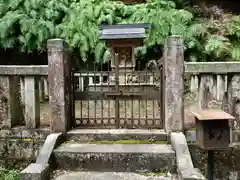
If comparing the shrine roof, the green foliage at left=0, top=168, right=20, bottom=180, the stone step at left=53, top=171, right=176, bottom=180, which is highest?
the shrine roof

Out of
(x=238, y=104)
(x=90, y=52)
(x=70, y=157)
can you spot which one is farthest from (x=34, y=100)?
(x=90, y=52)

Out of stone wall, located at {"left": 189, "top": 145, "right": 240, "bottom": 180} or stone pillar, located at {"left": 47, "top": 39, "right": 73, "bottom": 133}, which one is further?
stone pillar, located at {"left": 47, "top": 39, "right": 73, "bottom": 133}

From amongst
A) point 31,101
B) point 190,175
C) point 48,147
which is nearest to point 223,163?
point 190,175

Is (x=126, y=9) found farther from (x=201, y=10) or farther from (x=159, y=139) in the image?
(x=159, y=139)

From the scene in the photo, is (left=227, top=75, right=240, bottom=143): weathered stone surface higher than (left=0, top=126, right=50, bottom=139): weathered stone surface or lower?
higher

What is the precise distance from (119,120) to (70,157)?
3.57 feet

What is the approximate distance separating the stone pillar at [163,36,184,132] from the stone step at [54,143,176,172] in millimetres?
470

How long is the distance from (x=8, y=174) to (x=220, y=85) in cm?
347

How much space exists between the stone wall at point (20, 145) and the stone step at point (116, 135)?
50 centimetres

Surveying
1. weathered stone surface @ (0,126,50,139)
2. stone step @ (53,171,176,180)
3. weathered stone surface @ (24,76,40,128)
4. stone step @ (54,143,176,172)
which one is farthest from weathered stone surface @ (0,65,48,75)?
stone step @ (53,171,176,180)

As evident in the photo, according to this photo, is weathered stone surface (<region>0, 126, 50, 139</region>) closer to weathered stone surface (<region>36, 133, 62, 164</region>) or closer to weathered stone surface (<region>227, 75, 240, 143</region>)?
weathered stone surface (<region>36, 133, 62, 164</region>)

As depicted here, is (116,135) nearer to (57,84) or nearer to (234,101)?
(57,84)

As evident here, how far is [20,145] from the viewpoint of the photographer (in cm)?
514

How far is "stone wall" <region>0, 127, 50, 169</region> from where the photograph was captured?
16.8 ft
